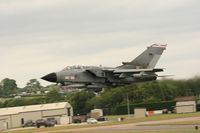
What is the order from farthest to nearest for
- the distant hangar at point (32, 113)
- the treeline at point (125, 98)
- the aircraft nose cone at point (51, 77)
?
the treeline at point (125, 98) < the distant hangar at point (32, 113) < the aircraft nose cone at point (51, 77)

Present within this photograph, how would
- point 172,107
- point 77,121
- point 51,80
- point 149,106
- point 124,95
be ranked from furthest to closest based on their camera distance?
point 124,95 → point 149,106 → point 172,107 → point 77,121 → point 51,80

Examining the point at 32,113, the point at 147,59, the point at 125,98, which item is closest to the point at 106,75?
the point at 147,59

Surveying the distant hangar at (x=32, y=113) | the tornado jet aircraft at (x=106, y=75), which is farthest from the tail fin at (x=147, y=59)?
the distant hangar at (x=32, y=113)

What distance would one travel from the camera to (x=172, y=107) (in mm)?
136750

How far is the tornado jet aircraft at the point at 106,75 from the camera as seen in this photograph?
74312 mm

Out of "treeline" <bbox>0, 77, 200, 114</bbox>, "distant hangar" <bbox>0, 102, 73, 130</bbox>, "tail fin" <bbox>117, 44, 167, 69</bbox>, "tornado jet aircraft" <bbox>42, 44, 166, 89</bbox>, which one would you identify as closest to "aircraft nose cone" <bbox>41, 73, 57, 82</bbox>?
"tornado jet aircraft" <bbox>42, 44, 166, 89</bbox>

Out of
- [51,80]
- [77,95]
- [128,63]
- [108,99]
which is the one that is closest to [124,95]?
[108,99]

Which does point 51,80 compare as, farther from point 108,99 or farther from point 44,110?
point 108,99

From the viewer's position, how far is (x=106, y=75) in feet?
258

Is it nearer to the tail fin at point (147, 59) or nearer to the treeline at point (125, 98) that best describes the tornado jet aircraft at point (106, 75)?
the tail fin at point (147, 59)

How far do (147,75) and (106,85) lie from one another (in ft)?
19.5

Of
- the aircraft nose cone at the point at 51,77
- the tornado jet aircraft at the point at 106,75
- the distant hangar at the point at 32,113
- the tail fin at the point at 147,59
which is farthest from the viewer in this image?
the distant hangar at the point at 32,113

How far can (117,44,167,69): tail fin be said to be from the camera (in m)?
83.0

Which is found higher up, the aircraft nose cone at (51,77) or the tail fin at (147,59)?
the tail fin at (147,59)
